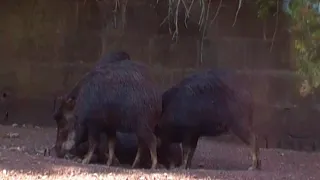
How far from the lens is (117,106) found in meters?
7.07

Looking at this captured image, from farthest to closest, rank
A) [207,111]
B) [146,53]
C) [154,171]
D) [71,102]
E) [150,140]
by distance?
[146,53] < [71,102] < [207,111] < [150,140] < [154,171]

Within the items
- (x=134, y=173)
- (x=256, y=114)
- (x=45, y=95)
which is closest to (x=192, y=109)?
(x=134, y=173)

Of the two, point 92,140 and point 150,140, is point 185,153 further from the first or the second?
point 92,140

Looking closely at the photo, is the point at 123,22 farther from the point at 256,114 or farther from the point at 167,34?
the point at 256,114

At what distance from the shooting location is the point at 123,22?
9617 millimetres

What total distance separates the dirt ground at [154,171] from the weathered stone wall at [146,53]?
393mm

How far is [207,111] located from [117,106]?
88 centimetres

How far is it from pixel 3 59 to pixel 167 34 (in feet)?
7.19

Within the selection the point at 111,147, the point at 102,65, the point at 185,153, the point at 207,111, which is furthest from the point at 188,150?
the point at 102,65

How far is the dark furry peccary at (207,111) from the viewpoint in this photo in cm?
721

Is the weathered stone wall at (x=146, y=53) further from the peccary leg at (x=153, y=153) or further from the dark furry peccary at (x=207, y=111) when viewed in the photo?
the peccary leg at (x=153, y=153)

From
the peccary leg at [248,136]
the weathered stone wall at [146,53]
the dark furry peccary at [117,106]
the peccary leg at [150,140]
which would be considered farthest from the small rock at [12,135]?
the peccary leg at [248,136]

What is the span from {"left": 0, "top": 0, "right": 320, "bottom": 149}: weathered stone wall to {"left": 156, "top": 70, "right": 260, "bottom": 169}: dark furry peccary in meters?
1.97

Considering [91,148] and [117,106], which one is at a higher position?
[117,106]
